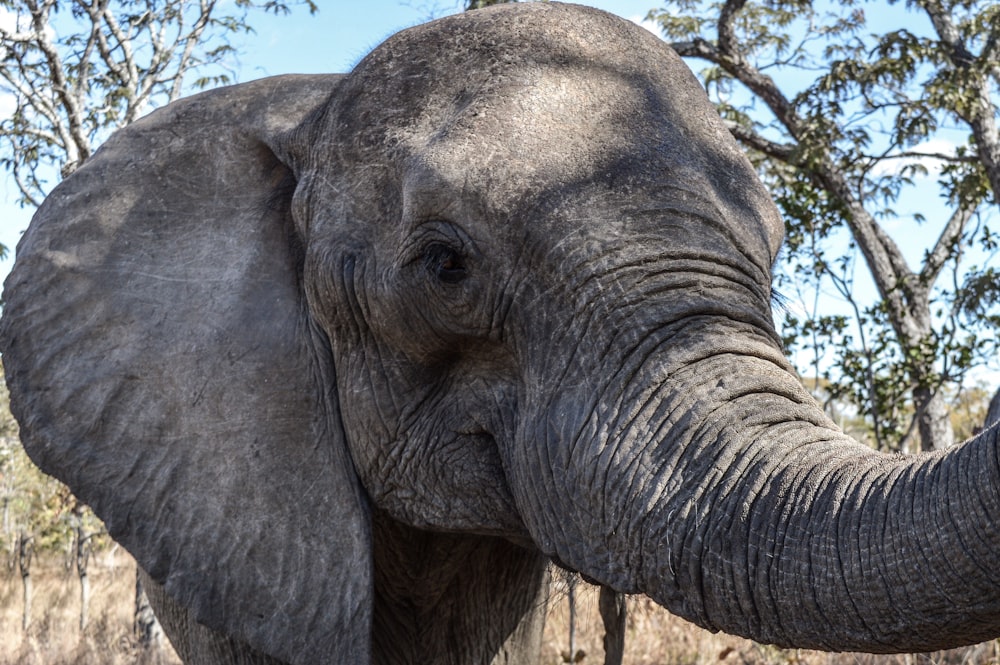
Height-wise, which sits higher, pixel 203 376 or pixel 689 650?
pixel 689 650

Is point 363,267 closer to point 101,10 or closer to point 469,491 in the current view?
point 469,491

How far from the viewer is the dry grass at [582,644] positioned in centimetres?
567

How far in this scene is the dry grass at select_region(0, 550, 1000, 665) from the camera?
567 centimetres

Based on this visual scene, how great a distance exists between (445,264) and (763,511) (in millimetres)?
852

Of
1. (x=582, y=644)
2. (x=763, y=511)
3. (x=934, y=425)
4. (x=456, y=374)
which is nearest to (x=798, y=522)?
(x=763, y=511)

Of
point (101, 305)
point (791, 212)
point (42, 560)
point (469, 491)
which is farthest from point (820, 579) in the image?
point (42, 560)

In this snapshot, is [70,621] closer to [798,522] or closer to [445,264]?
[445,264]

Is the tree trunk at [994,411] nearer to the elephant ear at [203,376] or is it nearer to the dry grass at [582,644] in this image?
the elephant ear at [203,376]

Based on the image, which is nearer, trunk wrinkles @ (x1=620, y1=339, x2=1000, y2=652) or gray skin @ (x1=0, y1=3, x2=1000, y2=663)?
trunk wrinkles @ (x1=620, y1=339, x2=1000, y2=652)

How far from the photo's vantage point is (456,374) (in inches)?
102

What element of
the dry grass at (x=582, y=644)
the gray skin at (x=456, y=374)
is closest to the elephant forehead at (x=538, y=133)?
the gray skin at (x=456, y=374)

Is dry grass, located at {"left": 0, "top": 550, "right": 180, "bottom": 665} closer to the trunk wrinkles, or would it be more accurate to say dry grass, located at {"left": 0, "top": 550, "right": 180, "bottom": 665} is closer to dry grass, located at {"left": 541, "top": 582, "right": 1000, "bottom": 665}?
dry grass, located at {"left": 541, "top": 582, "right": 1000, "bottom": 665}

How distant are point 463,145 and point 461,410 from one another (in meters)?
0.55

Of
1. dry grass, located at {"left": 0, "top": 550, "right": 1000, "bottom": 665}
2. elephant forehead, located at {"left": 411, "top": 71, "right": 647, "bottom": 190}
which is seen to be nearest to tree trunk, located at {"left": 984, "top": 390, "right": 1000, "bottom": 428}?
elephant forehead, located at {"left": 411, "top": 71, "right": 647, "bottom": 190}
